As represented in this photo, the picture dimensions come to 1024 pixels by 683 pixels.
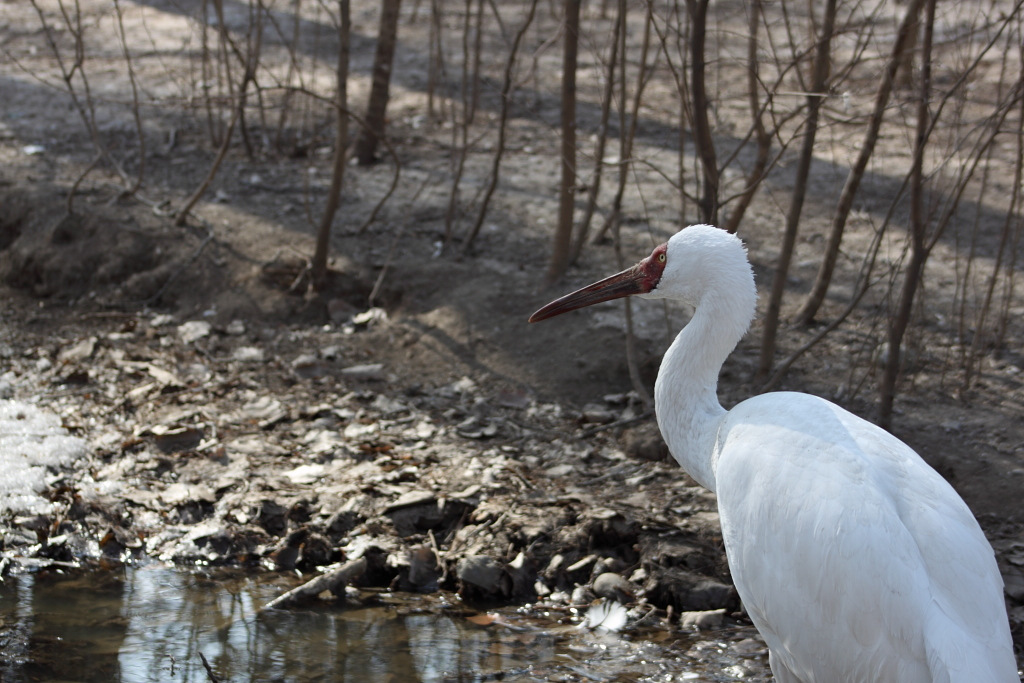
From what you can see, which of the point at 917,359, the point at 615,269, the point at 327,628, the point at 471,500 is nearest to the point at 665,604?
the point at 471,500

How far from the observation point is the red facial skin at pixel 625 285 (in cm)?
382

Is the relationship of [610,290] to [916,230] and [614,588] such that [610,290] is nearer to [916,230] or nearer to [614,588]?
[614,588]

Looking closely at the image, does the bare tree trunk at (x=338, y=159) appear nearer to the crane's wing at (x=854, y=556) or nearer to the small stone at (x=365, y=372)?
the small stone at (x=365, y=372)

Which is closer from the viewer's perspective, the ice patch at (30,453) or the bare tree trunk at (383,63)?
the ice patch at (30,453)

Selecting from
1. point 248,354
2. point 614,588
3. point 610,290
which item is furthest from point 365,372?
point 610,290

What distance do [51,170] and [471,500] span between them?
18.0ft

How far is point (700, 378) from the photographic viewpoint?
3705mm

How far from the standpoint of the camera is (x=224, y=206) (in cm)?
793

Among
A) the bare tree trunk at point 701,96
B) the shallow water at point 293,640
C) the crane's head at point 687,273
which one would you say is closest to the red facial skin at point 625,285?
the crane's head at point 687,273

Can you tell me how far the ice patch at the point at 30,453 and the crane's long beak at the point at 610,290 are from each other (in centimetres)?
289

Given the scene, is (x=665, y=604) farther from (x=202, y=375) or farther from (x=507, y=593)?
(x=202, y=375)

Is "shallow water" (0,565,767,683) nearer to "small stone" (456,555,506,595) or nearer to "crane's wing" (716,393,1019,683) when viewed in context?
"small stone" (456,555,506,595)

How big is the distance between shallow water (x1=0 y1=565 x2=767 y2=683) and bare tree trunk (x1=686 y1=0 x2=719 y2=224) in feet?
6.78

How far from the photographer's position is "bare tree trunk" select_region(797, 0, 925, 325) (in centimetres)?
486
